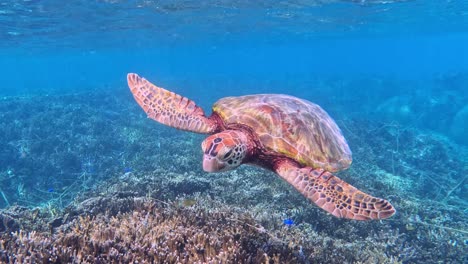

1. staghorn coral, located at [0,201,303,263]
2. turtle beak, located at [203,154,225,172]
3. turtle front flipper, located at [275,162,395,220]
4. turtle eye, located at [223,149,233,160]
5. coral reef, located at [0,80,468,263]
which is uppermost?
turtle eye, located at [223,149,233,160]

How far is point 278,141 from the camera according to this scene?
440 centimetres

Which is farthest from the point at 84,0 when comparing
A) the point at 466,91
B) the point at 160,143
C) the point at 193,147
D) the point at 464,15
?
the point at 464,15

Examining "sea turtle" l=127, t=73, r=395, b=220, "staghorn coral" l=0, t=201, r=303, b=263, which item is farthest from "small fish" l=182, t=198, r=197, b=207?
"sea turtle" l=127, t=73, r=395, b=220

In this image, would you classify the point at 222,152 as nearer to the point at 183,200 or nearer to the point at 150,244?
the point at 150,244

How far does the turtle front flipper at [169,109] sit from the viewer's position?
4.69 metres

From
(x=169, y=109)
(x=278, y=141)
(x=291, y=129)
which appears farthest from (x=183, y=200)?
(x=291, y=129)

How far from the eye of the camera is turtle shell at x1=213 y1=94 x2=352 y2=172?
4.43 meters

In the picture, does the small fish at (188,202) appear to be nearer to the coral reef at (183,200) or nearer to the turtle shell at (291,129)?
the coral reef at (183,200)

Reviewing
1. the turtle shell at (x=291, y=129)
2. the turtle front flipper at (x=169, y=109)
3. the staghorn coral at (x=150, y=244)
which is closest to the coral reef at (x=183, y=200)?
the staghorn coral at (x=150, y=244)

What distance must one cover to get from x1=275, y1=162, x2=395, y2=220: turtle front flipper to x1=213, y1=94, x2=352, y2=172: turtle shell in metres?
0.36

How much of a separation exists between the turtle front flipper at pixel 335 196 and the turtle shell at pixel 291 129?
0.36 meters

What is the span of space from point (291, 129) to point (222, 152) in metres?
1.53

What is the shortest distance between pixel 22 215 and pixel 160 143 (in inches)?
305

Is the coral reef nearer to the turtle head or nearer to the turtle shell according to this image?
the turtle head
